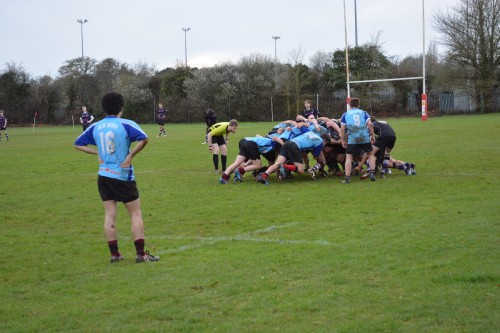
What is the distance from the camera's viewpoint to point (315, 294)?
5832mm

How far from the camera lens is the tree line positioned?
52.1 metres

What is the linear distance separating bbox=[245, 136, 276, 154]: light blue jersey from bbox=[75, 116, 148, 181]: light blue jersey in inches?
277

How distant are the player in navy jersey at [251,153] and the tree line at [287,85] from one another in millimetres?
38579

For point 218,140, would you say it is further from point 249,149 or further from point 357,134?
point 357,134

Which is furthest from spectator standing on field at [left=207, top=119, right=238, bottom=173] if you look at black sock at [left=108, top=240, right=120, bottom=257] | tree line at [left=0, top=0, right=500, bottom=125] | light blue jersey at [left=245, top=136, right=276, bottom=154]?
tree line at [left=0, top=0, right=500, bottom=125]

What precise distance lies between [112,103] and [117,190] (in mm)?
979

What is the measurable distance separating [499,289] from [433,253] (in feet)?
4.69

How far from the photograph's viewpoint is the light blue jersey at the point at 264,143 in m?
14.4

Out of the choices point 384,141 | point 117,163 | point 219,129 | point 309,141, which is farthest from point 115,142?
point 219,129

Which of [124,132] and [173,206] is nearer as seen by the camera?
[124,132]

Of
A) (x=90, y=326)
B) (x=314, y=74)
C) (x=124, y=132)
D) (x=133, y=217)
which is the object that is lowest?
(x=90, y=326)

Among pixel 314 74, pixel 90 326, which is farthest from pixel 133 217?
pixel 314 74

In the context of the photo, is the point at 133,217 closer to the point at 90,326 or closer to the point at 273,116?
the point at 90,326

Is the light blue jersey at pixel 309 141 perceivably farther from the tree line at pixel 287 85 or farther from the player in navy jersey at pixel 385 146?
the tree line at pixel 287 85
